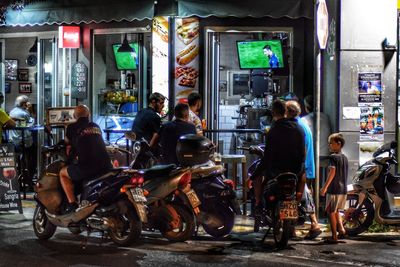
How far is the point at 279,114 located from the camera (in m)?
9.05

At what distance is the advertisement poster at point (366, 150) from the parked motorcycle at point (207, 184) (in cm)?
282

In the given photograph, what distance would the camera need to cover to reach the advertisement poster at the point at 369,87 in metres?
11.0

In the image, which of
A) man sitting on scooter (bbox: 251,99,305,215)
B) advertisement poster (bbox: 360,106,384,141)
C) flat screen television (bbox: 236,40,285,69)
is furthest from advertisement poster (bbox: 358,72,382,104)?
flat screen television (bbox: 236,40,285,69)

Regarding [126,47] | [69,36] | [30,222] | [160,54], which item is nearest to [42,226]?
[30,222]

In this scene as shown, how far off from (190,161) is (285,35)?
534 cm

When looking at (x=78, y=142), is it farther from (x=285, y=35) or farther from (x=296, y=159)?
(x=285, y=35)

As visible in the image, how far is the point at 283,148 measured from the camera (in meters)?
8.92

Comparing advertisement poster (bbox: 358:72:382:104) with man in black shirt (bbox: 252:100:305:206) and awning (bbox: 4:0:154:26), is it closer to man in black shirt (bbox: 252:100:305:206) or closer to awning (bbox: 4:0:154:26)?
man in black shirt (bbox: 252:100:305:206)

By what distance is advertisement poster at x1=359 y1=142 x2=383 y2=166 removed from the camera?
10984 mm

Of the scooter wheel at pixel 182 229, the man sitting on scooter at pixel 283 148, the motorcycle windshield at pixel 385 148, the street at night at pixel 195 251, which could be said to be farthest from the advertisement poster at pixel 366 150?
the scooter wheel at pixel 182 229

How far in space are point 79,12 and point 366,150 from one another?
5.75 m

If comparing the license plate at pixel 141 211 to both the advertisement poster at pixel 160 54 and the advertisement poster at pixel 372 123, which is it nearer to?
the advertisement poster at pixel 372 123

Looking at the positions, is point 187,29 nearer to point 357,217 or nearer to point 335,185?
point 335,185

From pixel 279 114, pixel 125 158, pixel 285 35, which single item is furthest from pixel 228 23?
pixel 279 114
